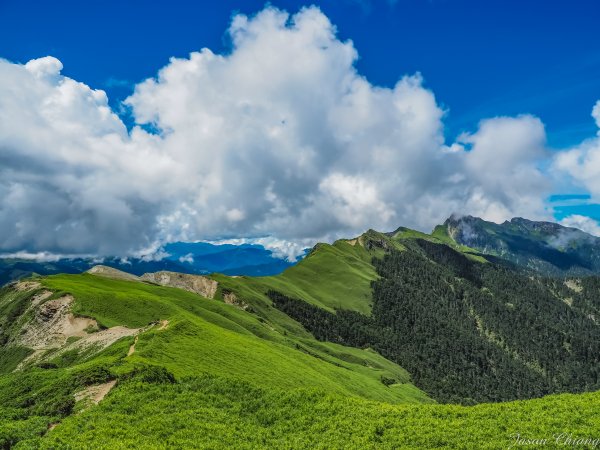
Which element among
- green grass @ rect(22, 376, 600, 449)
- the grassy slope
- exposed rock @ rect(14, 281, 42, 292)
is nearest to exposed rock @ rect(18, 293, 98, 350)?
the grassy slope

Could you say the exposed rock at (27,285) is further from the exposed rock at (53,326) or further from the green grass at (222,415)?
the green grass at (222,415)

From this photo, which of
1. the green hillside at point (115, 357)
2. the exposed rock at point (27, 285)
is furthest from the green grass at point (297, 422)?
the exposed rock at point (27, 285)

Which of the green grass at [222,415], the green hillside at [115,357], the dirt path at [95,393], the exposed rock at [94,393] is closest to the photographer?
the green grass at [222,415]

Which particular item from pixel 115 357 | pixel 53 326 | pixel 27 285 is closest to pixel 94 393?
pixel 115 357

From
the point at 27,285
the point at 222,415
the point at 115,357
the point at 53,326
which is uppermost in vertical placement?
the point at 27,285

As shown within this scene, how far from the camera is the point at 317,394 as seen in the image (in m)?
43.9

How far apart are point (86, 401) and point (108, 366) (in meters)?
7.70

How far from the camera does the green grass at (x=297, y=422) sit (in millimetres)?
32781

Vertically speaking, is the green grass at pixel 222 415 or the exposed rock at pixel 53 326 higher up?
the green grass at pixel 222 415

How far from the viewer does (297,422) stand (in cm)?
3906

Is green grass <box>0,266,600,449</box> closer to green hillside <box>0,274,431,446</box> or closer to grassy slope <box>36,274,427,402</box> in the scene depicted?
green hillside <box>0,274,431,446</box>

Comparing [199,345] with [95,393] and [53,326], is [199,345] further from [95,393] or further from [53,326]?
[53,326]

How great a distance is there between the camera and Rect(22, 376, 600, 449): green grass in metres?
32.8

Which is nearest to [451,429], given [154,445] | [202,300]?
[154,445]
